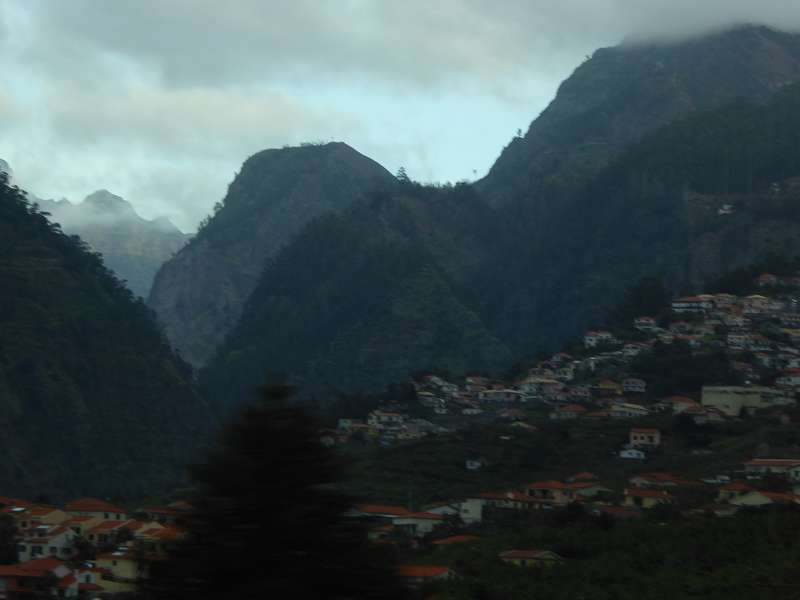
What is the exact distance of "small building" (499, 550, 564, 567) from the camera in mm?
27297

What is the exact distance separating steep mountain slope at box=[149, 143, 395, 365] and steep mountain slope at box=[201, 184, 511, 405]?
11353 mm

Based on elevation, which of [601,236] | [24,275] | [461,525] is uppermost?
[601,236]

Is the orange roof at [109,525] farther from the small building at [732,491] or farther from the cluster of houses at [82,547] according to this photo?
the small building at [732,491]

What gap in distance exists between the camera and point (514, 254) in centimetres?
10688

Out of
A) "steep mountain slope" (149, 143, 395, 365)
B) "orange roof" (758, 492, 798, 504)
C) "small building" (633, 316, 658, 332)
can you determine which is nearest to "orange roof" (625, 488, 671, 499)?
"orange roof" (758, 492, 798, 504)

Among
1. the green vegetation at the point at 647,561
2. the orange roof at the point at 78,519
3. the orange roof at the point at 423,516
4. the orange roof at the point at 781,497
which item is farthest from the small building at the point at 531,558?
the orange roof at the point at 78,519

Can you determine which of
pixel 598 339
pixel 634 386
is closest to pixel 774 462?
pixel 634 386

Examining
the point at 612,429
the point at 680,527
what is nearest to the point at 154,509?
the point at 680,527

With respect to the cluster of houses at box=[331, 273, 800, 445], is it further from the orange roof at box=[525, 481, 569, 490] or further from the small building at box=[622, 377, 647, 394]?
the orange roof at box=[525, 481, 569, 490]

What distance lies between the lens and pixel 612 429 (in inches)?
2000

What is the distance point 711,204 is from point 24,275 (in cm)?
4531

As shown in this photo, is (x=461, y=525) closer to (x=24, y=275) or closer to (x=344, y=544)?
(x=344, y=544)

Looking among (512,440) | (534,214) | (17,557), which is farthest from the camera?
(534,214)

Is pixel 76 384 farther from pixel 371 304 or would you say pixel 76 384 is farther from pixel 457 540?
pixel 457 540
